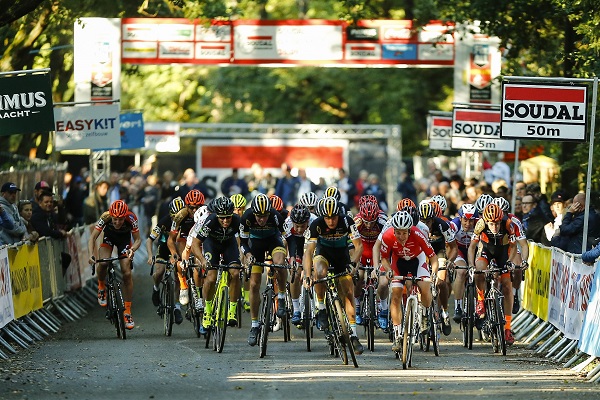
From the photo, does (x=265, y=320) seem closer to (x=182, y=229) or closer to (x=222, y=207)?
(x=222, y=207)

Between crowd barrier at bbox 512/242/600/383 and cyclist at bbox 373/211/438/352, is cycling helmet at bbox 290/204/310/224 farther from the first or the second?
crowd barrier at bbox 512/242/600/383

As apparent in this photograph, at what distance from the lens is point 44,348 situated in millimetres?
18359

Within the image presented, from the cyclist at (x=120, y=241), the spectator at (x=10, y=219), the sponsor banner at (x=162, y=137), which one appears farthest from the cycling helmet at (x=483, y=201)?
the sponsor banner at (x=162, y=137)

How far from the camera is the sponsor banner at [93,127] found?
1042 inches

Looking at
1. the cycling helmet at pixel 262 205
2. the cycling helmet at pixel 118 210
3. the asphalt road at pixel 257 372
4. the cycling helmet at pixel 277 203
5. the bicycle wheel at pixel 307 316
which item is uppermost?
the cycling helmet at pixel 262 205

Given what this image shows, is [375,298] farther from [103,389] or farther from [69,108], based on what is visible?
[69,108]

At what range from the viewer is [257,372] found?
50.8 feet

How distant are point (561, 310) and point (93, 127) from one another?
11380mm

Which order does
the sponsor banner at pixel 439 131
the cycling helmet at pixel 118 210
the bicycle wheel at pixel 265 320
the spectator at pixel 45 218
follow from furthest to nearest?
the sponsor banner at pixel 439 131
the spectator at pixel 45 218
the cycling helmet at pixel 118 210
the bicycle wheel at pixel 265 320

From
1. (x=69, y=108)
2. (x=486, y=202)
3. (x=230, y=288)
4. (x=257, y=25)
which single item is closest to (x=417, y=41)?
(x=257, y=25)

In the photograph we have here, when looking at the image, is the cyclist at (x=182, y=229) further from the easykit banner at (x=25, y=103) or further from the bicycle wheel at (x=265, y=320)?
the bicycle wheel at (x=265, y=320)

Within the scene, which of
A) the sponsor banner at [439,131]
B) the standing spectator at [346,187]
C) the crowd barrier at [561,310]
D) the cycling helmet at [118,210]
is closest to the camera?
the crowd barrier at [561,310]

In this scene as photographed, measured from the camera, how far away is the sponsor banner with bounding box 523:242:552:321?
19.1m

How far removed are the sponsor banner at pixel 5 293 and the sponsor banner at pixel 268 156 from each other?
88.5ft
